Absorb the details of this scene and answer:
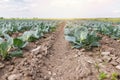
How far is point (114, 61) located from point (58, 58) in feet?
4.35

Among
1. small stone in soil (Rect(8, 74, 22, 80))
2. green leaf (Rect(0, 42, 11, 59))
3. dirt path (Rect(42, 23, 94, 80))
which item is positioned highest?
green leaf (Rect(0, 42, 11, 59))

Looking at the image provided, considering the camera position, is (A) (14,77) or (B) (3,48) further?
(B) (3,48)

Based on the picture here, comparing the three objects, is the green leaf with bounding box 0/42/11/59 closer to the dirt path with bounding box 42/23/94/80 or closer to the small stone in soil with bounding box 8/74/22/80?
the dirt path with bounding box 42/23/94/80

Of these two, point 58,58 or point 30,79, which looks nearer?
point 30,79

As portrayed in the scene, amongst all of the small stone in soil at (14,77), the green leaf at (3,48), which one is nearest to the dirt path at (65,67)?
the small stone in soil at (14,77)

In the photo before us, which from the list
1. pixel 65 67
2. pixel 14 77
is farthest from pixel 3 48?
pixel 65 67

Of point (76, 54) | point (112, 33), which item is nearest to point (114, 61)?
point (76, 54)

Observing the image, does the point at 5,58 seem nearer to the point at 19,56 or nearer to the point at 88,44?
the point at 19,56

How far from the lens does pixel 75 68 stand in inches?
187

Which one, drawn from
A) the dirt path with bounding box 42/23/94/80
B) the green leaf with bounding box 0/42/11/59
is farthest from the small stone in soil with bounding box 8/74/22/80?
the green leaf with bounding box 0/42/11/59

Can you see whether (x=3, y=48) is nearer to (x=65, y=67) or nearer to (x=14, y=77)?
(x=14, y=77)

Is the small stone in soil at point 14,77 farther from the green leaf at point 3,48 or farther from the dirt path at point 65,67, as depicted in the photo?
the green leaf at point 3,48

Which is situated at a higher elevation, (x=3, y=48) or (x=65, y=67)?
(x=3, y=48)

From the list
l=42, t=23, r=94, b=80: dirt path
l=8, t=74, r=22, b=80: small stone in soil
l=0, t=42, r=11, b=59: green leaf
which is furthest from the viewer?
l=0, t=42, r=11, b=59: green leaf
